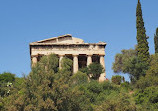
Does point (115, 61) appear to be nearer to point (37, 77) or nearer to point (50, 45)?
point (50, 45)

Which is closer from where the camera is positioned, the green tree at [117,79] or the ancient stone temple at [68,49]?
the green tree at [117,79]

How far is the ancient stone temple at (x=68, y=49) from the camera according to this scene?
2052 inches

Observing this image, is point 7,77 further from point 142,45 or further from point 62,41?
point 142,45

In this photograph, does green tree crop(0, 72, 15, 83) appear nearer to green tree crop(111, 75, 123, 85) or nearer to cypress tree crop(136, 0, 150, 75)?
green tree crop(111, 75, 123, 85)

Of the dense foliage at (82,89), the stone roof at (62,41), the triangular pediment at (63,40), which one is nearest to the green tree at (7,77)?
the dense foliage at (82,89)

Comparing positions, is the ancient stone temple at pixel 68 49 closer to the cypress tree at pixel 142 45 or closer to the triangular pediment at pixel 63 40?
the triangular pediment at pixel 63 40

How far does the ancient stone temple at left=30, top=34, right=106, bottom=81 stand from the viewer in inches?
2052

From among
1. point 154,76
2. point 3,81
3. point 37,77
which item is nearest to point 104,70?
point 154,76

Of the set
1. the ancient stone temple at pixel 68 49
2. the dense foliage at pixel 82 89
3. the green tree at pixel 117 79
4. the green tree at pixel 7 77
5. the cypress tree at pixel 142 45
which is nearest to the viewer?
the dense foliage at pixel 82 89

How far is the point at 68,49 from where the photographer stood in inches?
2074

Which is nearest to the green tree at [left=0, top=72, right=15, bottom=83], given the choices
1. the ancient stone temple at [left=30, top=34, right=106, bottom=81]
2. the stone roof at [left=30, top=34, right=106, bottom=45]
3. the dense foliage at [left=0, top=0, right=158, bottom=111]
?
the dense foliage at [left=0, top=0, right=158, bottom=111]

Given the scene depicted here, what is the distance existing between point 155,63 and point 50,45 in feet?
53.2

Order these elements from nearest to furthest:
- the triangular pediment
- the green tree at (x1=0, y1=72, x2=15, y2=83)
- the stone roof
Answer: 1. the green tree at (x1=0, y1=72, x2=15, y2=83)
2. the stone roof
3. the triangular pediment

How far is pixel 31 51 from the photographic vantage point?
172 ft
